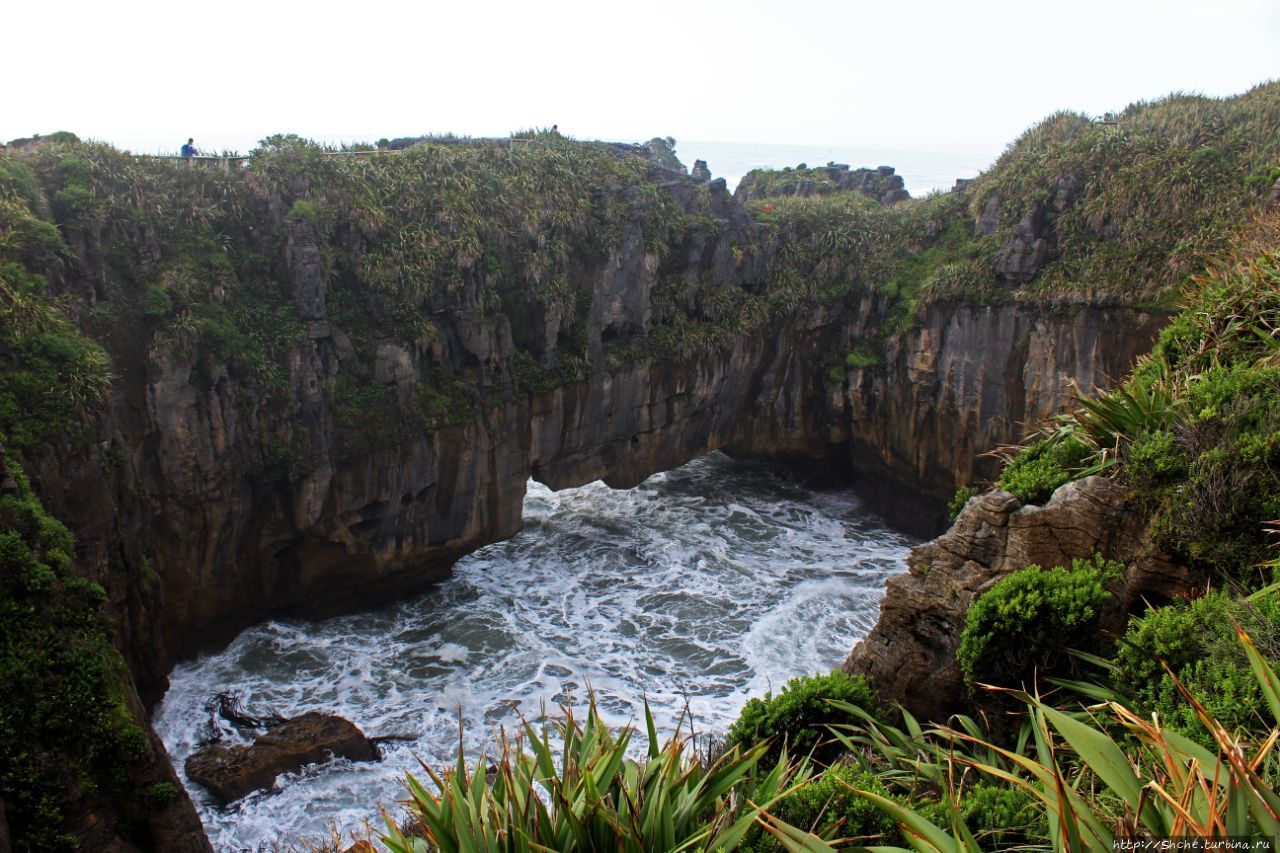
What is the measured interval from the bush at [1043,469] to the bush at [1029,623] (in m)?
1.47

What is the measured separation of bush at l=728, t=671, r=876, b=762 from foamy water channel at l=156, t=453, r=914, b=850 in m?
6.29

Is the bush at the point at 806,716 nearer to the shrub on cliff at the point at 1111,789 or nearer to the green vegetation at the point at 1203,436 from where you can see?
the shrub on cliff at the point at 1111,789

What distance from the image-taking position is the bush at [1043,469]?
29.9 feet

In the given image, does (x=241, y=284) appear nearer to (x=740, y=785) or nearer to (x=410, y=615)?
(x=410, y=615)

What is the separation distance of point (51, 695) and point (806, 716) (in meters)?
8.74

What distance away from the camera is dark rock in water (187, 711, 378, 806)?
1382cm

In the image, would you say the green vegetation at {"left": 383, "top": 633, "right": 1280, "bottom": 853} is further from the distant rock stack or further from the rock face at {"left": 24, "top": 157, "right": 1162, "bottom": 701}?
the distant rock stack

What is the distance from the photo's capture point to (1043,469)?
9.39 m

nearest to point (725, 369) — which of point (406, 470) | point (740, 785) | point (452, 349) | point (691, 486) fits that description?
point (691, 486)

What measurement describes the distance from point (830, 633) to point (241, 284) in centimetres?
1483

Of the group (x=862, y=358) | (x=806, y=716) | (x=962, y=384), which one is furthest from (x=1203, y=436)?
(x=862, y=358)

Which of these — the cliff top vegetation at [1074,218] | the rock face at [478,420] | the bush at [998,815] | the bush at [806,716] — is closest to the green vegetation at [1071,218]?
the cliff top vegetation at [1074,218]

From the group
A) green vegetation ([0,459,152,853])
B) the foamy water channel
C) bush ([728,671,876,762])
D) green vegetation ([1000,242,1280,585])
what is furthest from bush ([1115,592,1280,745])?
green vegetation ([0,459,152,853])

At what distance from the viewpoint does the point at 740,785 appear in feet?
21.2
